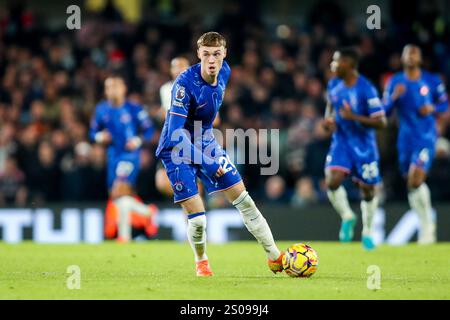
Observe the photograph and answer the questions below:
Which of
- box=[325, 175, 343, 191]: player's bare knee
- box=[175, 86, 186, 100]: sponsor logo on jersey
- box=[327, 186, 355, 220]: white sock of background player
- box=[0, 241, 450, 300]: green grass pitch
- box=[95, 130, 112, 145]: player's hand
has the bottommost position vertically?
box=[0, 241, 450, 300]: green grass pitch

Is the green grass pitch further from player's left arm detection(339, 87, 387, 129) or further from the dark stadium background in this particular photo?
the dark stadium background

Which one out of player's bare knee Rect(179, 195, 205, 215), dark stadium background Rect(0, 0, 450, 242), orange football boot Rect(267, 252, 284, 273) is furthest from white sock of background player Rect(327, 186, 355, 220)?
player's bare knee Rect(179, 195, 205, 215)

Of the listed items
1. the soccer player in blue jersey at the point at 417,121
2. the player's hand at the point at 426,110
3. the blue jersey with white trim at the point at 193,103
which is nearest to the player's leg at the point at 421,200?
the soccer player in blue jersey at the point at 417,121

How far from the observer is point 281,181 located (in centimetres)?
Answer: 1727

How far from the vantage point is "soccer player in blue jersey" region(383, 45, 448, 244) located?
48.7 ft

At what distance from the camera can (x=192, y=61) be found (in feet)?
66.4

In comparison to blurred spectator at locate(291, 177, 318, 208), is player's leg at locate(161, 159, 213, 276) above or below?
below

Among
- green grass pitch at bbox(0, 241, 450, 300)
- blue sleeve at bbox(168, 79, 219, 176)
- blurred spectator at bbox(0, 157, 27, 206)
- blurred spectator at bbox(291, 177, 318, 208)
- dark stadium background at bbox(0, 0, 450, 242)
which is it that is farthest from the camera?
blurred spectator at bbox(0, 157, 27, 206)

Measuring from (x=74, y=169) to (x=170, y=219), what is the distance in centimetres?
199

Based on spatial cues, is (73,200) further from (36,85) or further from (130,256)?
(130,256)

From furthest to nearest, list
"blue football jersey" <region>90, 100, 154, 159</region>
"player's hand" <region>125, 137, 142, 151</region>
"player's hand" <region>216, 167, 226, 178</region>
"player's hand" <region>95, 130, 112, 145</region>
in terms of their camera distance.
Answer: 1. "blue football jersey" <region>90, 100, 154, 159</region>
2. "player's hand" <region>125, 137, 142, 151</region>
3. "player's hand" <region>95, 130, 112, 145</region>
4. "player's hand" <region>216, 167, 226, 178</region>

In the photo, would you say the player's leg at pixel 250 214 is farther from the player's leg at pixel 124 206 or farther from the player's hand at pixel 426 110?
the player's leg at pixel 124 206
